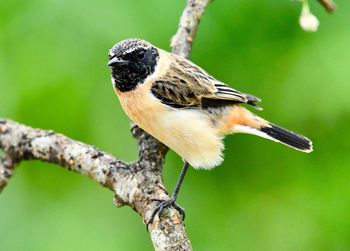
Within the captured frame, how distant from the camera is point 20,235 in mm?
5195

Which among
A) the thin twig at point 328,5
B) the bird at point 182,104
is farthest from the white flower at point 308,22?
the bird at point 182,104

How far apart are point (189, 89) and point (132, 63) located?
13.4 inches

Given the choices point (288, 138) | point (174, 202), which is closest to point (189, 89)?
point (288, 138)

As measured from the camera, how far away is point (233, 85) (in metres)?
5.26

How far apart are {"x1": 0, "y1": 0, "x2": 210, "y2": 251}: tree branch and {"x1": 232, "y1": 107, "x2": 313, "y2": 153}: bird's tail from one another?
47 centimetres

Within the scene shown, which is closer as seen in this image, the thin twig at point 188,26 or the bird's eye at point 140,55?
the bird's eye at point 140,55

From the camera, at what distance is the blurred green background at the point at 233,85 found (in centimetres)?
497

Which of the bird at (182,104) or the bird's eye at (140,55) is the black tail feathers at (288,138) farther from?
the bird's eye at (140,55)

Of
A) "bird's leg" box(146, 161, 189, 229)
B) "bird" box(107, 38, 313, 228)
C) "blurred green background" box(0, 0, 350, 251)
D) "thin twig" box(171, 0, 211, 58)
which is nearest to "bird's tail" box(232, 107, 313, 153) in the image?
"bird" box(107, 38, 313, 228)

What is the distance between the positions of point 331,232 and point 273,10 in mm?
1241

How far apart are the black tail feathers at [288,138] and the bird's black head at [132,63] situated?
712 mm

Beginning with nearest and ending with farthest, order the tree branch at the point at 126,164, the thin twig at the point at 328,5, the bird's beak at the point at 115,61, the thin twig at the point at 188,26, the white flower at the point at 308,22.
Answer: the tree branch at the point at 126,164 < the white flower at the point at 308,22 < the thin twig at the point at 328,5 < the bird's beak at the point at 115,61 < the thin twig at the point at 188,26

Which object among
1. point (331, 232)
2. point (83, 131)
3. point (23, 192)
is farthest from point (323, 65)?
point (23, 192)

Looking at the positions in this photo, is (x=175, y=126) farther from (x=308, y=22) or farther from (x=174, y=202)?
(x=308, y=22)
